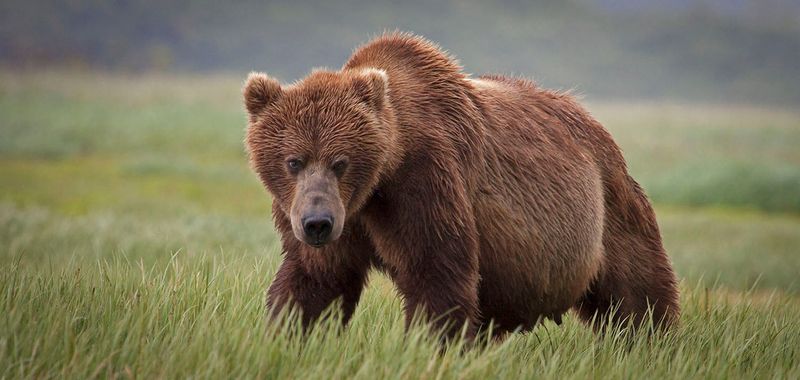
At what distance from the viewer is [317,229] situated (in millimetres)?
3902

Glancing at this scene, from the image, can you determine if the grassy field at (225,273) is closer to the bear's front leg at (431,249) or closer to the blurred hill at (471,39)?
the bear's front leg at (431,249)

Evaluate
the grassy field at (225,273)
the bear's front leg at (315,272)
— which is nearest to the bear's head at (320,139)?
the bear's front leg at (315,272)

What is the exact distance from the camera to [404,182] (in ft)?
14.1

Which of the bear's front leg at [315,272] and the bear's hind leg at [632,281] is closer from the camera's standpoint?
the bear's front leg at [315,272]

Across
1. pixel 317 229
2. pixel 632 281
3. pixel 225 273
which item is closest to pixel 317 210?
pixel 317 229

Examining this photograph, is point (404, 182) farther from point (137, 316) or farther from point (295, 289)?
point (137, 316)

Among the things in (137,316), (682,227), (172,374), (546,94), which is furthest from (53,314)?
(682,227)

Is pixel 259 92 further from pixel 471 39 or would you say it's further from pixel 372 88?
pixel 471 39

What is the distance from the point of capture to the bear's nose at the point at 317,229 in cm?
388

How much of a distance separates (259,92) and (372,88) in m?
0.49

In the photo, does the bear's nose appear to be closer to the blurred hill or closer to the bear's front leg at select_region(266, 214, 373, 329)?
the bear's front leg at select_region(266, 214, 373, 329)

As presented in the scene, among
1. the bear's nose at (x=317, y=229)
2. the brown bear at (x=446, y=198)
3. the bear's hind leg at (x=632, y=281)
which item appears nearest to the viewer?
the bear's nose at (x=317, y=229)

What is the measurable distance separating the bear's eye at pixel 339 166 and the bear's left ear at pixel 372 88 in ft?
1.03

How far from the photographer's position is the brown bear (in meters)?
4.17
